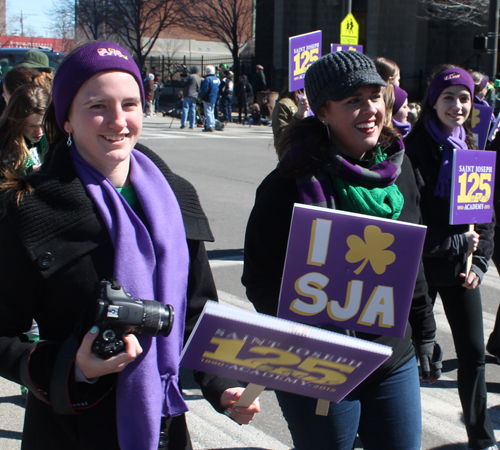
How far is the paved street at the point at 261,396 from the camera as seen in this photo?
3.51m

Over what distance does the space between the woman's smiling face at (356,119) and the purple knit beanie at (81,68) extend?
851mm

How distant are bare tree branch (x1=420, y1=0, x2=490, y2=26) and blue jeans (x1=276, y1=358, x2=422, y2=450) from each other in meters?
25.1

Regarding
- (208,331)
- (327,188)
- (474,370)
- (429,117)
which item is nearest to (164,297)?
(208,331)

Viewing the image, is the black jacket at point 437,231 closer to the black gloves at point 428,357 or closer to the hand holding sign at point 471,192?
the hand holding sign at point 471,192

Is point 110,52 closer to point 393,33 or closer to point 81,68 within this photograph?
point 81,68

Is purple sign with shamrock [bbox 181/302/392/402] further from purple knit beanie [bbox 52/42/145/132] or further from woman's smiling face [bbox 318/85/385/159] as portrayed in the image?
woman's smiling face [bbox 318/85/385/159]

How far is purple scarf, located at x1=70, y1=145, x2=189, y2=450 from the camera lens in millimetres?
1782

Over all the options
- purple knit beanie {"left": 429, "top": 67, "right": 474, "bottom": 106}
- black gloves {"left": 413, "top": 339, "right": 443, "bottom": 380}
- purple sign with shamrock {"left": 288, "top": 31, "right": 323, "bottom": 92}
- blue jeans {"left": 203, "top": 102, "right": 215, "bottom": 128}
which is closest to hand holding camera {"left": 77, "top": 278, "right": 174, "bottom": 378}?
black gloves {"left": 413, "top": 339, "right": 443, "bottom": 380}

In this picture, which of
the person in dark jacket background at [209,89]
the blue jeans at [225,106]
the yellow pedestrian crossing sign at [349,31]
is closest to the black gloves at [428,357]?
the yellow pedestrian crossing sign at [349,31]

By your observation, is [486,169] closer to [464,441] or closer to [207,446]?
[464,441]

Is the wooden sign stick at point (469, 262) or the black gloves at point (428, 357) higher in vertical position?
the wooden sign stick at point (469, 262)

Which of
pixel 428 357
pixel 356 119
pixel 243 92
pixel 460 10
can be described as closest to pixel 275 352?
pixel 356 119

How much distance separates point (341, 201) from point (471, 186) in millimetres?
1201

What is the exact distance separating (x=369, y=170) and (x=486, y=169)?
126cm
